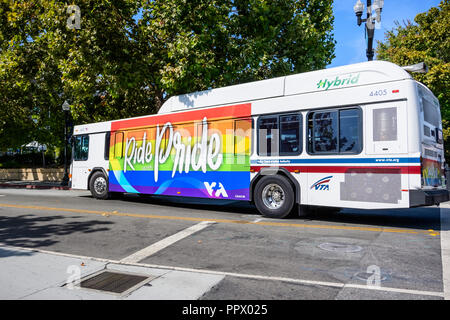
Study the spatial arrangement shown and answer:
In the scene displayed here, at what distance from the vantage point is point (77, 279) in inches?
173

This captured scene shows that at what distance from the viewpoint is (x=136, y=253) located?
18.9 ft

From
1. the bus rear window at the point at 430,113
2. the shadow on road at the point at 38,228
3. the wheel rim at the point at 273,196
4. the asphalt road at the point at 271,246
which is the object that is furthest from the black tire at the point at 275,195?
the shadow on road at the point at 38,228

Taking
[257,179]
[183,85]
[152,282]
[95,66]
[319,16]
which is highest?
[319,16]

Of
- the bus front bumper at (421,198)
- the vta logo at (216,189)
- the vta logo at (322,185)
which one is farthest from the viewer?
the vta logo at (216,189)

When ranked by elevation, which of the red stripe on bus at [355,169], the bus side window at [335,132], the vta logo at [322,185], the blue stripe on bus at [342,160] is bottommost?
the vta logo at [322,185]

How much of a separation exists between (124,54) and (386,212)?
42.2 feet

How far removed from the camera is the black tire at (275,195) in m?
8.97

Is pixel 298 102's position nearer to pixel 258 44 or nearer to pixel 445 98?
pixel 258 44

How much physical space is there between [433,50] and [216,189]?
74.9ft

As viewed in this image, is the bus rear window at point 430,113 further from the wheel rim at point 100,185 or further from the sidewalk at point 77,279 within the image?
the wheel rim at point 100,185

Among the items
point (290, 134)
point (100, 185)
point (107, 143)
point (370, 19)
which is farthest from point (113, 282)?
point (370, 19)

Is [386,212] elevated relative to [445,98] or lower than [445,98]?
lower
